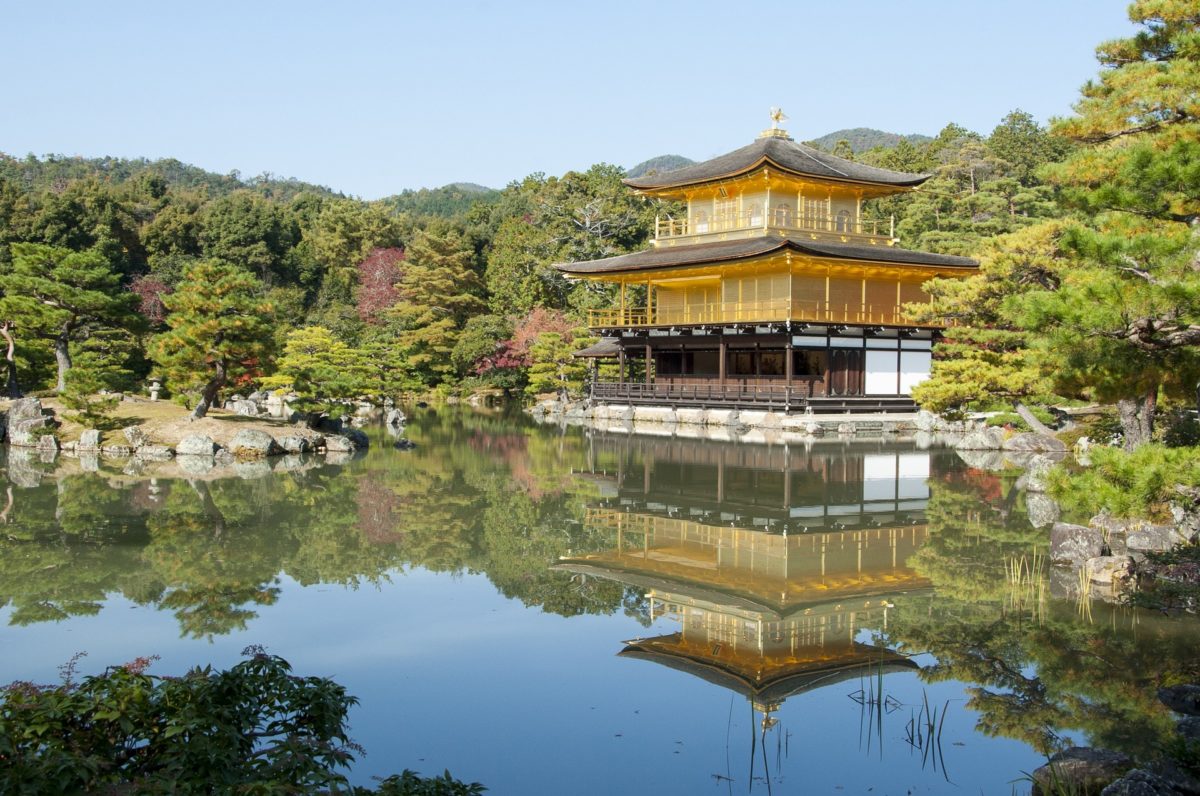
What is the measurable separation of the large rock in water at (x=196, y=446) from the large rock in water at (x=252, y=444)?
39 cm

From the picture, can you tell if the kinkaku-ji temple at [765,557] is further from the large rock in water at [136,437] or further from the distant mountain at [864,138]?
the distant mountain at [864,138]

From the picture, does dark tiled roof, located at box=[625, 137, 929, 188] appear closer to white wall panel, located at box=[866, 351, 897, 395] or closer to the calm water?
white wall panel, located at box=[866, 351, 897, 395]

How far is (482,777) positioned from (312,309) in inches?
1671

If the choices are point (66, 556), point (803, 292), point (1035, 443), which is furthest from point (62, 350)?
point (1035, 443)

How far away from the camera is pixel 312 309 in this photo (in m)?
45.1

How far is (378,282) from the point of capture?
143ft

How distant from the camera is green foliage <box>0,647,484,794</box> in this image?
326cm

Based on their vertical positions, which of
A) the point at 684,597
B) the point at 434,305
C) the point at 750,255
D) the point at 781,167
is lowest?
the point at 684,597

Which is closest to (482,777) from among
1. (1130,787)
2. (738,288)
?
(1130,787)

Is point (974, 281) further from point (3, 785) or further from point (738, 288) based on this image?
point (3, 785)

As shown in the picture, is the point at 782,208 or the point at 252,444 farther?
the point at 782,208

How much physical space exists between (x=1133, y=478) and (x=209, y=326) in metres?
16.6

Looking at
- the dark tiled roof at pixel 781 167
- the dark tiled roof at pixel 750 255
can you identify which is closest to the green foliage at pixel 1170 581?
the dark tiled roof at pixel 750 255

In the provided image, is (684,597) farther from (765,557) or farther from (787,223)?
(787,223)
